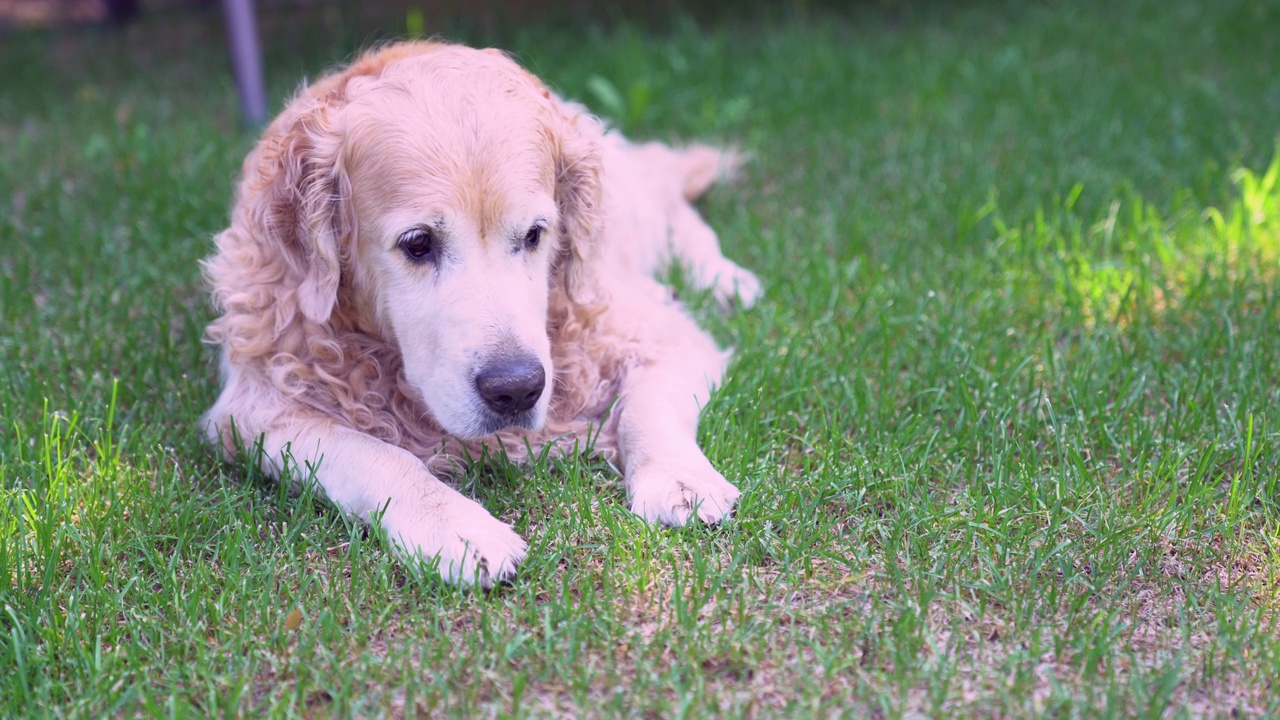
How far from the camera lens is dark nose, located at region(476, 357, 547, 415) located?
8.87 ft

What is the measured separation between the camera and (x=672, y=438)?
3.04 metres

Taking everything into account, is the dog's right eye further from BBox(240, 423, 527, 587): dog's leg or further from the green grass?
the green grass

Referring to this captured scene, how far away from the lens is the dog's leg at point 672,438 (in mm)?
2816

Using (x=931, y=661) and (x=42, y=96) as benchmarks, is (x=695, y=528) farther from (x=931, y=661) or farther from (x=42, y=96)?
(x=42, y=96)

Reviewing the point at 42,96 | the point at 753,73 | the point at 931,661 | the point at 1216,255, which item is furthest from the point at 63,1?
the point at 931,661

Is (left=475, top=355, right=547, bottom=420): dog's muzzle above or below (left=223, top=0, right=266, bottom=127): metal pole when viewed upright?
below

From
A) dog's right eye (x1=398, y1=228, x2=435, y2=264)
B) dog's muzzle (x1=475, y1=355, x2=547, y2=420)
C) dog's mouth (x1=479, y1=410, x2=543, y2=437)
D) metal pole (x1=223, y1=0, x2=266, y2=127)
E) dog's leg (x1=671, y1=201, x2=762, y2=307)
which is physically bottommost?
dog's mouth (x1=479, y1=410, x2=543, y2=437)

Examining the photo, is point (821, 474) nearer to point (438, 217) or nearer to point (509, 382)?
point (509, 382)

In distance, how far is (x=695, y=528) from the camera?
2.74 m

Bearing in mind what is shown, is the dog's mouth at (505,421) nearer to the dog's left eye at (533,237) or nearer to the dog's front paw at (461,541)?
the dog's front paw at (461,541)

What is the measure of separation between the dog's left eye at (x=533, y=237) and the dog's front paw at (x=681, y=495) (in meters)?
0.64

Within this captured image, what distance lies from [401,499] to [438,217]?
672mm

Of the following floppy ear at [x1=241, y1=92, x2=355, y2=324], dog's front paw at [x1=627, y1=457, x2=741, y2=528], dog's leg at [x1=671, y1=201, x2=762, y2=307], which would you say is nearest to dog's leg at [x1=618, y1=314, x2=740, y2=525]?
dog's front paw at [x1=627, y1=457, x2=741, y2=528]

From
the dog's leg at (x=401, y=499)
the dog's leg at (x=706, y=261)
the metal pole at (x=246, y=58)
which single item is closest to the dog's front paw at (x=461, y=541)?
the dog's leg at (x=401, y=499)
